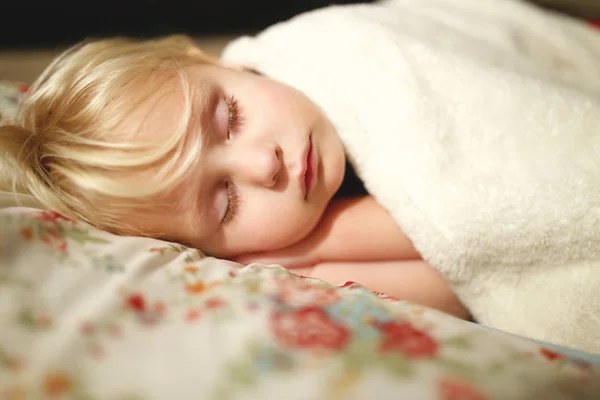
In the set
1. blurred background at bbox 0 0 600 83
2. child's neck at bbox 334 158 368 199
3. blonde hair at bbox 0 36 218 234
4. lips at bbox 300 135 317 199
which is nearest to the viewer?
blonde hair at bbox 0 36 218 234

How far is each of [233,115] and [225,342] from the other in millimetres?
393

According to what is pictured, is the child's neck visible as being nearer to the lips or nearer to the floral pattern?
the lips

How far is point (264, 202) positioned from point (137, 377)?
0.36 m

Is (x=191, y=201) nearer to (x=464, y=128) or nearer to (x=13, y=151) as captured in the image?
(x=13, y=151)

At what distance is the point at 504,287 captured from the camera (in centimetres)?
65

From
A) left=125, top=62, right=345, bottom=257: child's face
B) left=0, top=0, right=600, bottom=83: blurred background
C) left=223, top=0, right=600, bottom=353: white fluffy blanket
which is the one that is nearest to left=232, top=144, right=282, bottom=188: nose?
left=125, top=62, right=345, bottom=257: child's face

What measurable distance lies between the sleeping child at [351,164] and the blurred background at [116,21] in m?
0.88

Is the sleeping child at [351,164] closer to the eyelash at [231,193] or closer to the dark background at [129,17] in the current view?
the eyelash at [231,193]

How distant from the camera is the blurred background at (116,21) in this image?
151 cm

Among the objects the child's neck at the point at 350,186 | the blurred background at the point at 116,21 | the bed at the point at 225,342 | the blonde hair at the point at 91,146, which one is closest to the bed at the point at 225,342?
the bed at the point at 225,342

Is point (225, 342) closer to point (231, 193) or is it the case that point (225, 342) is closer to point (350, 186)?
point (231, 193)

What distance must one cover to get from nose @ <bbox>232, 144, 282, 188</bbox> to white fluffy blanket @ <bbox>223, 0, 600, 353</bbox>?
0.56 ft

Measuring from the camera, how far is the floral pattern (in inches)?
13.4

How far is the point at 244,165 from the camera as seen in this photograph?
25.3 inches
